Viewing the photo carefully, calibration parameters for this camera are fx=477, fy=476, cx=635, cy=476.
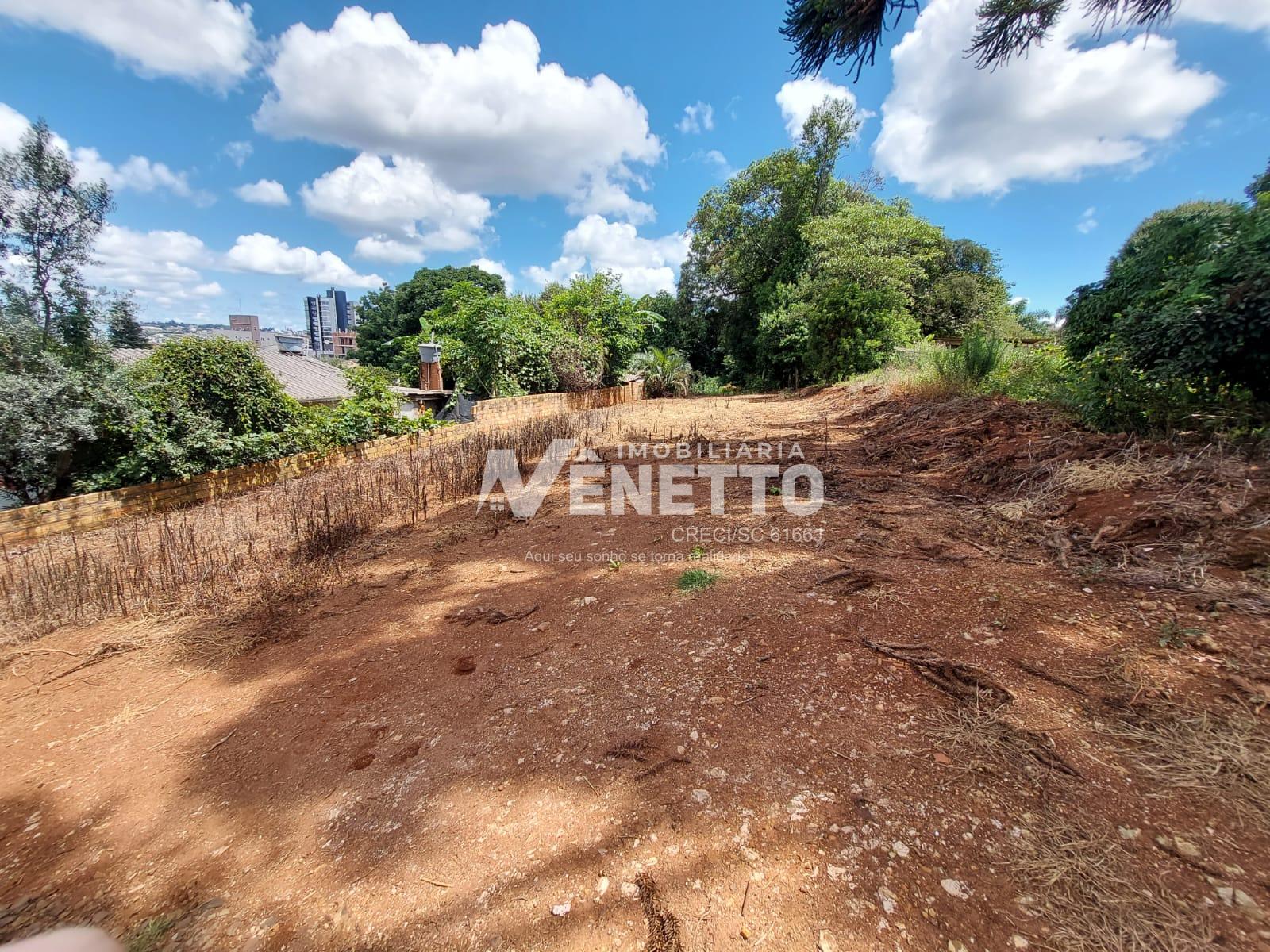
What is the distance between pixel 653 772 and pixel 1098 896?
1192 millimetres

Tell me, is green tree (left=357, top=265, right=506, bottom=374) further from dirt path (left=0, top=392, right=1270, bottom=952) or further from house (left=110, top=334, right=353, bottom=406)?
dirt path (left=0, top=392, right=1270, bottom=952)

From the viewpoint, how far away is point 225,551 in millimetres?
4191

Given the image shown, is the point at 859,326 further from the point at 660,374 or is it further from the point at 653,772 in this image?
the point at 653,772

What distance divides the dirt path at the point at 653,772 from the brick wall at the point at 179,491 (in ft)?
10.3

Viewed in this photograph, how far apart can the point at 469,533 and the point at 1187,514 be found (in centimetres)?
511

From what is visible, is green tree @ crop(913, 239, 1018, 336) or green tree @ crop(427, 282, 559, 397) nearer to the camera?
green tree @ crop(427, 282, 559, 397)

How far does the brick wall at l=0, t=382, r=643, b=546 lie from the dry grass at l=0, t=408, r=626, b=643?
0.19 m

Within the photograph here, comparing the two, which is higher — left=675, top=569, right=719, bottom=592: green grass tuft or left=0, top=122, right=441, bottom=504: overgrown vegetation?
left=0, top=122, right=441, bottom=504: overgrown vegetation

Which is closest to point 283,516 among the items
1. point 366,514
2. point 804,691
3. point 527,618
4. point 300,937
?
point 366,514

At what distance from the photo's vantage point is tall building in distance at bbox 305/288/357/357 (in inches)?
3024

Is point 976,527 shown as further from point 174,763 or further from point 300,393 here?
point 300,393

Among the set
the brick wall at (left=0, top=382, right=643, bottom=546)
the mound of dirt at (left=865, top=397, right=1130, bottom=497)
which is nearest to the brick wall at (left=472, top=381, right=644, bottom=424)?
the brick wall at (left=0, top=382, right=643, bottom=546)

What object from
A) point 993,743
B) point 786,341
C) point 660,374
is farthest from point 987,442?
point 660,374

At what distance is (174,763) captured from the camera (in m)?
1.99
